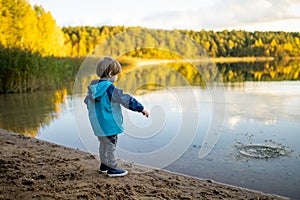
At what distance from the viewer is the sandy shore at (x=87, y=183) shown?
9.87 ft

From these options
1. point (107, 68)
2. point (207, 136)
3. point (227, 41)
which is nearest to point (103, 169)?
point (107, 68)

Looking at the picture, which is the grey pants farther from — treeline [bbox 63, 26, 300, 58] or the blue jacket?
treeline [bbox 63, 26, 300, 58]

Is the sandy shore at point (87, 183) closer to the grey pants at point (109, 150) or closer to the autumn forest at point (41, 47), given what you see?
the grey pants at point (109, 150)

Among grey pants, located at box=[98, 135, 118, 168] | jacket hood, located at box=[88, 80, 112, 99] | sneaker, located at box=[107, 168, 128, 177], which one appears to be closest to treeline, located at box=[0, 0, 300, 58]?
jacket hood, located at box=[88, 80, 112, 99]

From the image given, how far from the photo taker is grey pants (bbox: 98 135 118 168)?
3.56m

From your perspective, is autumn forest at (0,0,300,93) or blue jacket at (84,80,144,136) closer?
blue jacket at (84,80,144,136)

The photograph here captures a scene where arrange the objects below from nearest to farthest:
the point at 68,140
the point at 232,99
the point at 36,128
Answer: the point at 68,140 → the point at 36,128 → the point at 232,99

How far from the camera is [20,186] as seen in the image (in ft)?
10.4

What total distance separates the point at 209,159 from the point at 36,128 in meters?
4.41

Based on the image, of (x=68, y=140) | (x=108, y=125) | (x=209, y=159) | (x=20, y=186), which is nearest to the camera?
(x=20, y=186)

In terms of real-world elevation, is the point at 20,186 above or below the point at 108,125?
below

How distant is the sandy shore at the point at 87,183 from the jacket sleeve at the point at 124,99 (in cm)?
80

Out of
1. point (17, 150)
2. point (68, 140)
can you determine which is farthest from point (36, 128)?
point (17, 150)

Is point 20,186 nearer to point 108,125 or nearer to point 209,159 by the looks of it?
point 108,125
